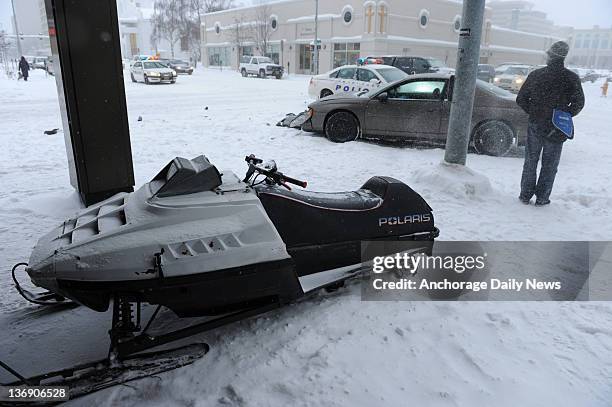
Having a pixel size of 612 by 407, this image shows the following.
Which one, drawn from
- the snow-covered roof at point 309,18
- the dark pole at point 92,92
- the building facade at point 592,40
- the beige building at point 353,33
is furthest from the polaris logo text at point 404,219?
the snow-covered roof at point 309,18

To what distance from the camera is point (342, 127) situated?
30.2 feet

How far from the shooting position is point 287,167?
7047mm

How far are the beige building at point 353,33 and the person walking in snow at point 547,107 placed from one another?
121 feet

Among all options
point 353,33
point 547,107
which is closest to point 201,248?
point 547,107

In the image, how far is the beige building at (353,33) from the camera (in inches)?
1614

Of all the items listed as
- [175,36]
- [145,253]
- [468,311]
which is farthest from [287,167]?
[175,36]

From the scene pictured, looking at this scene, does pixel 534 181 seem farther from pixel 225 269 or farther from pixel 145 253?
pixel 145 253

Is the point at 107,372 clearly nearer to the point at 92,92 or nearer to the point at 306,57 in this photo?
the point at 92,92

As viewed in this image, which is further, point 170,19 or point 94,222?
point 170,19

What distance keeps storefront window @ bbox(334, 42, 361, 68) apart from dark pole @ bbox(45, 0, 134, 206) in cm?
3923

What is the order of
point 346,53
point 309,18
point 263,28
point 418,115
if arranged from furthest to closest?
point 263,28 < point 309,18 < point 346,53 < point 418,115

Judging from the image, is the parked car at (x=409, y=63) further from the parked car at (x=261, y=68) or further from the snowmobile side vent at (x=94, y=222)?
the snowmobile side vent at (x=94, y=222)

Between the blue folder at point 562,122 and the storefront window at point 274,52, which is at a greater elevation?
the storefront window at point 274,52

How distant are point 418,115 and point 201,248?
6.98 meters
